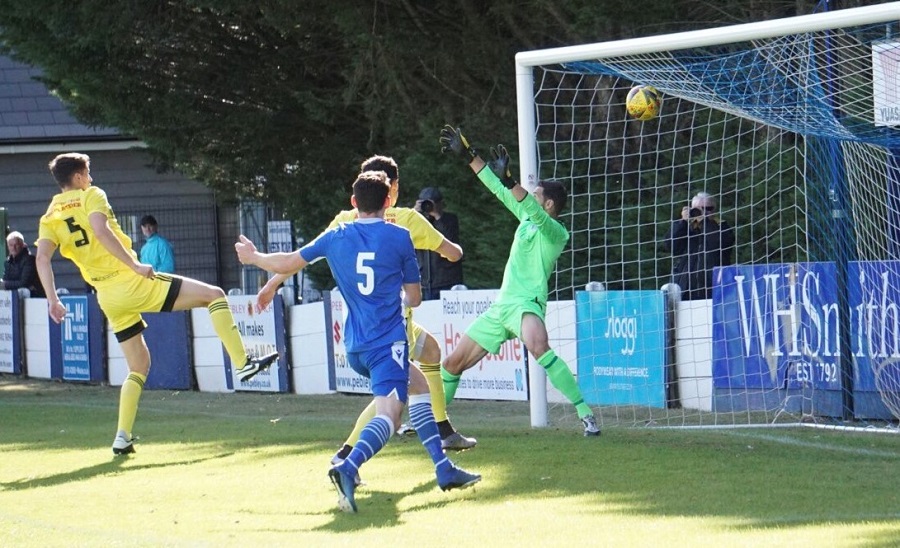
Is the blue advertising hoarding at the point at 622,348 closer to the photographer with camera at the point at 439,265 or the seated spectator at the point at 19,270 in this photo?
the photographer with camera at the point at 439,265

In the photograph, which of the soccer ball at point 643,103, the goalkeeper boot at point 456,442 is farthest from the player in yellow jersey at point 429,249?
the soccer ball at point 643,103

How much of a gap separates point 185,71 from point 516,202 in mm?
12620

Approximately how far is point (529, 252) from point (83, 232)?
341 cm

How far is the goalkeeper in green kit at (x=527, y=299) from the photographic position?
1033 centimetres

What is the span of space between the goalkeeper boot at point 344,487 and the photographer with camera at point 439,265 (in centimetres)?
793

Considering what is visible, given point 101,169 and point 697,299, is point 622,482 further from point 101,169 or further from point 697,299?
point 101,169

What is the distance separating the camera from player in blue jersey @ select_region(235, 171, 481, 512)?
7832mm

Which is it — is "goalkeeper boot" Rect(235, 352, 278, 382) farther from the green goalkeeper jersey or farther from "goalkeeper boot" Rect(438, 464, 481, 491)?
"goalkeeper boot" Rect(438, 464, 481, 491)

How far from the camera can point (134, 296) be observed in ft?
35.7

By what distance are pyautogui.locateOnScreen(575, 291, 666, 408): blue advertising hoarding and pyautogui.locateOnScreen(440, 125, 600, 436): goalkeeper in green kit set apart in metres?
2.89

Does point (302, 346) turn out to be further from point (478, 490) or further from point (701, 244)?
point (478, 490)

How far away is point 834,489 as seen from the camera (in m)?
7.95

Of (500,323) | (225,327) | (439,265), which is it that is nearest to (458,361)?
(500,323)

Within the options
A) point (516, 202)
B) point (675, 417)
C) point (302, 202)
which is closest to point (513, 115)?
point (302, 202)
